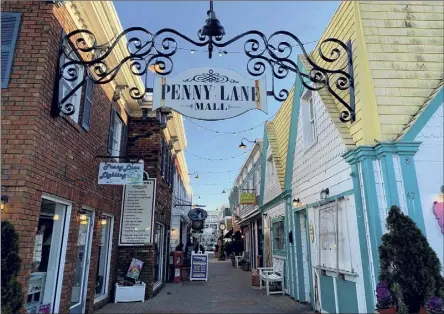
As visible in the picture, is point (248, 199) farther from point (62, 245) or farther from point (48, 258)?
point (48, 258)

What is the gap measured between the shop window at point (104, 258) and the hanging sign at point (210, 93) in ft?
14.3

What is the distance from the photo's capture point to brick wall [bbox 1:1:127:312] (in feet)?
14.2

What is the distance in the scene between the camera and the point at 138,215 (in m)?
9.45

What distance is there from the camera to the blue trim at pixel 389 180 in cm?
499

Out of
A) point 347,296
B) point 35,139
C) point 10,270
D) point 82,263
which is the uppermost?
point 35,139

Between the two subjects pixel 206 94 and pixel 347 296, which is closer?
pixel 206 94

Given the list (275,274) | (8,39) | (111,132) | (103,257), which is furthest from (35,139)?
(275,274)

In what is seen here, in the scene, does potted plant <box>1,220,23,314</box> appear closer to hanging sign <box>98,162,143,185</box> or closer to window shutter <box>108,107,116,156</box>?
hanging sign <box>98,162,143,185</box>

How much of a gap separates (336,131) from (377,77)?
1.27m

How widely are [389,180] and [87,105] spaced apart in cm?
580

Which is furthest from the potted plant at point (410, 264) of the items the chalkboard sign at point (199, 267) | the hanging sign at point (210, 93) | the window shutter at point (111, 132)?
the chalkboard sign at point (199, 267)

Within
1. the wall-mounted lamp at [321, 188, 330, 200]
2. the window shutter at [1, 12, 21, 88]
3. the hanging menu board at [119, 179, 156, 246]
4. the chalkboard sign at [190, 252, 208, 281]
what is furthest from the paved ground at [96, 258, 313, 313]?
the window shutter at [1, 12, 21, 88]

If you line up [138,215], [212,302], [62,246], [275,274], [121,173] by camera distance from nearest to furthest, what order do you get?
1. [62,246]
2. [121,173]
3. [212,302]
4. [138,215]
5. [275,274]

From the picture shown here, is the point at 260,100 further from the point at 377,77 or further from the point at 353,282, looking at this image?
the point at 353,282
